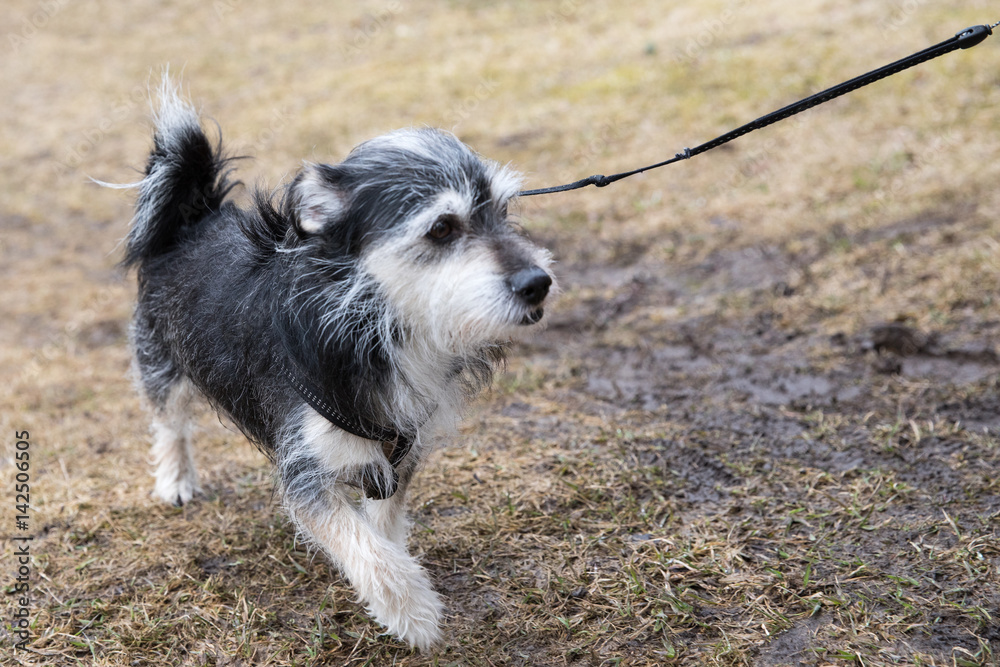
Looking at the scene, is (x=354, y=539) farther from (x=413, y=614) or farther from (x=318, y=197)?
(x=318, y=197)

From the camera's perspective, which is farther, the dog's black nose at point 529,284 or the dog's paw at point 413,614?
the dog's paw at point 413,614

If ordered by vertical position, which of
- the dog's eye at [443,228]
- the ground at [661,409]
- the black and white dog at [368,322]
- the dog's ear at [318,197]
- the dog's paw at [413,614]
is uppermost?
the dog's ear at [318,197]

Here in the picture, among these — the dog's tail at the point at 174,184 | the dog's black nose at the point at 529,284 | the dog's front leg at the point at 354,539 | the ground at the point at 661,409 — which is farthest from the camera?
the dog's tail at the point at 174,184

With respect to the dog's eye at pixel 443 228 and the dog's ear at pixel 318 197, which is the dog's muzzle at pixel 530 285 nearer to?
the dog's eye at pixel 443 228

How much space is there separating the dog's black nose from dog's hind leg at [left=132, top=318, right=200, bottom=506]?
2037 mm

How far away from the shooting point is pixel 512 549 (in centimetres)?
332

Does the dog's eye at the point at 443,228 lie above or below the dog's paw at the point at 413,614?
above

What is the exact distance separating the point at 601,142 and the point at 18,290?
21.0ft

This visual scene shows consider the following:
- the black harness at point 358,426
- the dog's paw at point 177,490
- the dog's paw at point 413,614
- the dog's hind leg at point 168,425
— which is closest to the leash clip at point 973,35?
the black harness at point 358,426

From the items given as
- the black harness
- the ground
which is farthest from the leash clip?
the black harness

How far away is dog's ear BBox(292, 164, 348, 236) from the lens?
99.3 inches

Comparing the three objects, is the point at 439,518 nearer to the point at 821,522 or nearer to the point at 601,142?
the point at 821,522

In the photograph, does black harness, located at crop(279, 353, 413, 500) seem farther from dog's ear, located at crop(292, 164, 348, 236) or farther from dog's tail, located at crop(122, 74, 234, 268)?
dog's tail, located at crop(122, 74, 234, 268)

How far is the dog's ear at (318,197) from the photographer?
252 cm
